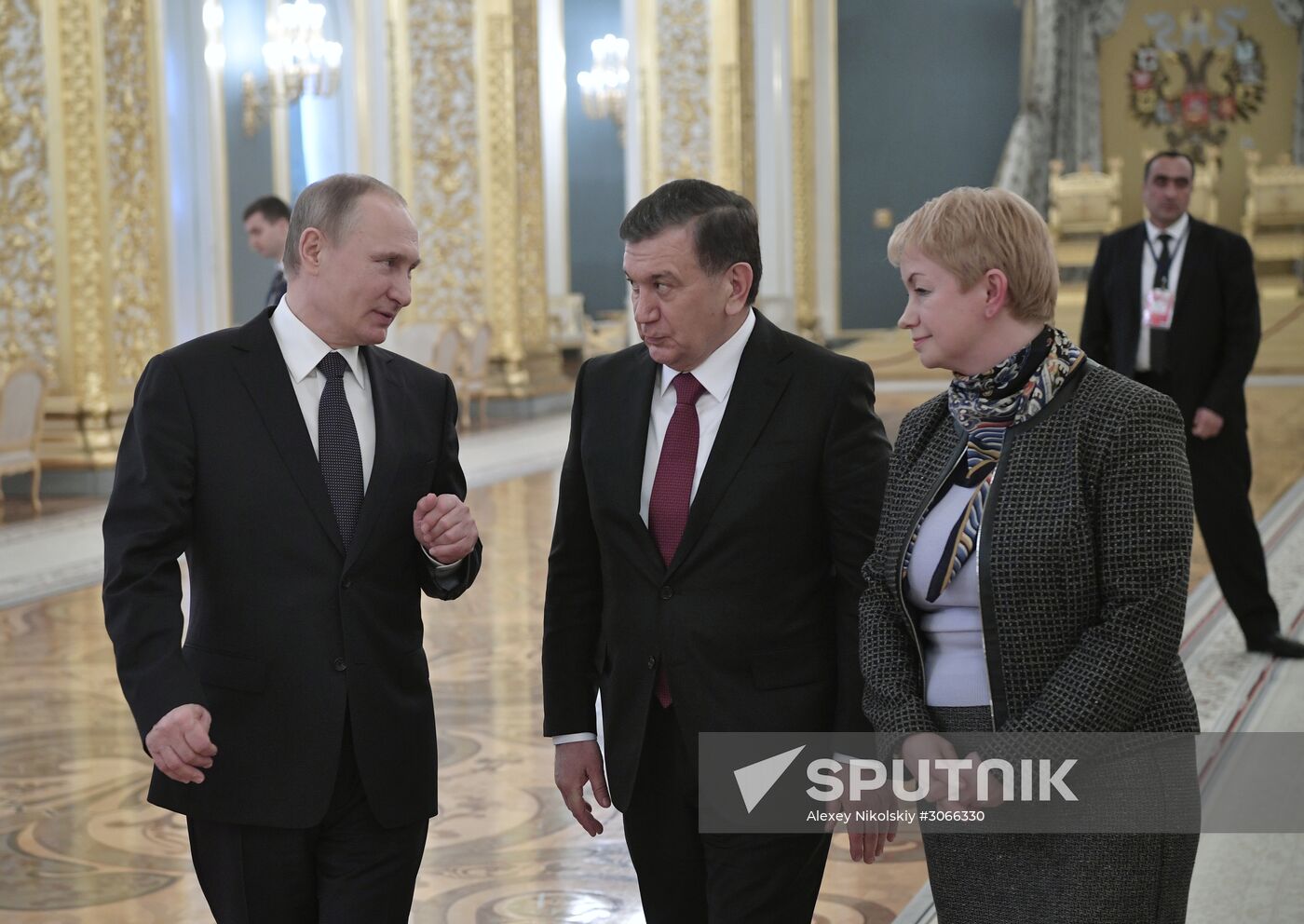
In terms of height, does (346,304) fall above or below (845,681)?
above

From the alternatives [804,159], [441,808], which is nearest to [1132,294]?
[441,808]

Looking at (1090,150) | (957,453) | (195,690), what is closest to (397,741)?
(195,690)

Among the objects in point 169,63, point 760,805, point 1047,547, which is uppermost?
point 169,63

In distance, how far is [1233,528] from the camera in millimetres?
5340

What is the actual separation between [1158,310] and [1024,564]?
3.88 metres

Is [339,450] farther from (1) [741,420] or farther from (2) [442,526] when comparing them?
(1) [741,420]

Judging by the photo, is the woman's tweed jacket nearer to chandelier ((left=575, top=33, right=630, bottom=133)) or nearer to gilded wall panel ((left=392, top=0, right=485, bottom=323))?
gilded wall panel ((left=392, top=0, right=485, bottom=323))

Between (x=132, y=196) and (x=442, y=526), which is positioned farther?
(x=132, y=196)

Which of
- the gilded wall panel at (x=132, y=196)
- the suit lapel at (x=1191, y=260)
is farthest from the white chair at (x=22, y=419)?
the suit lapel at (x=1191, y=260)

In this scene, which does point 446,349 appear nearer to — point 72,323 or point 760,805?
point 72,323

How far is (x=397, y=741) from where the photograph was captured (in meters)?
2.29

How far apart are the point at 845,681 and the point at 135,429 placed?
109 cm

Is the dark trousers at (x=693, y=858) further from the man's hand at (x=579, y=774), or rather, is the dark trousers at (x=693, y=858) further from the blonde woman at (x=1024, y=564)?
the blonde woman at (x=1024, y=564)

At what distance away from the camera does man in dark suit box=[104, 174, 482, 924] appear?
2205 millimetres
